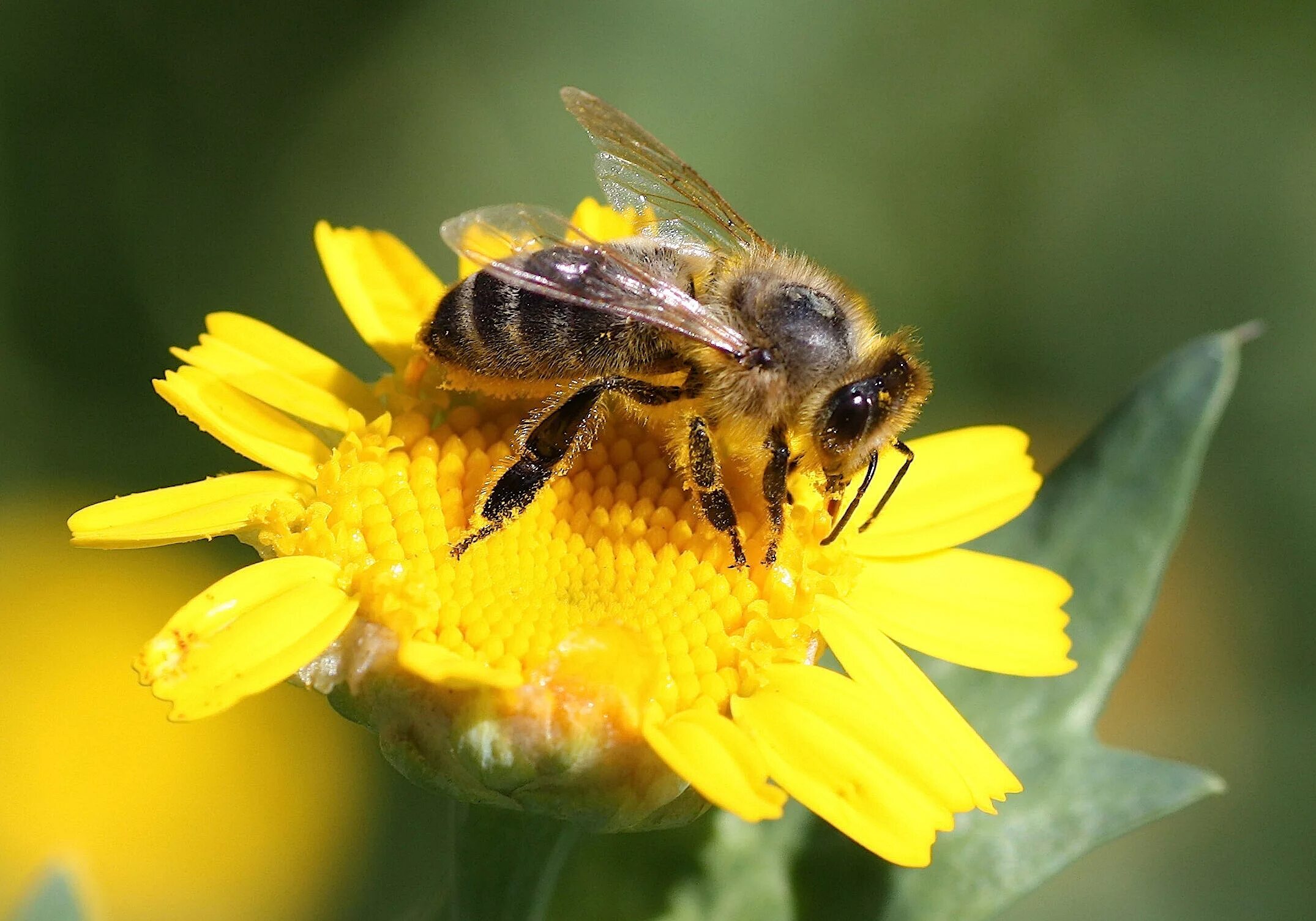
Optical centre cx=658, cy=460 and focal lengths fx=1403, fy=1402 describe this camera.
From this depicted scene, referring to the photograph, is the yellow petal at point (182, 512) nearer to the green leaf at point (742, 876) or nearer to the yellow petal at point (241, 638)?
the yellow petal at point (241, 638)

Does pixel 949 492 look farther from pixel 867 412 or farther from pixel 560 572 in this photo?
pixel 560 572

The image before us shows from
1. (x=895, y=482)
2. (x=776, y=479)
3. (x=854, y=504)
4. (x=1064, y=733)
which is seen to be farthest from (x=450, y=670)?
(x=1064, y=733)

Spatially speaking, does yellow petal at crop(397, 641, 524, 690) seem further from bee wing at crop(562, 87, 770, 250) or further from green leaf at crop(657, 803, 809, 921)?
bee wing at crop(562, 87, 770, 250)

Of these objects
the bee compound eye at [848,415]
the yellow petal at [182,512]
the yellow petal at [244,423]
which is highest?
the bee compound eye at [848,415]

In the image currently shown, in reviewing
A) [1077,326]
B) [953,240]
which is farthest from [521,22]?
[1077,326]

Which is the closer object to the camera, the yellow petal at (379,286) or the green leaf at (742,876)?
the green leaf at (742,876)

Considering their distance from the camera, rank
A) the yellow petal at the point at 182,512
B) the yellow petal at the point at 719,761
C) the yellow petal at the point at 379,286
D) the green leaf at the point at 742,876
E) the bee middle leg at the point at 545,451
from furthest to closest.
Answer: the yellow petal at the point at 379,286
the green leaf at the point at 742,876
the bee middle leg at the point at 545,451
the yellow petal at the point at 182,512
the yellow petal at the point at 719,761

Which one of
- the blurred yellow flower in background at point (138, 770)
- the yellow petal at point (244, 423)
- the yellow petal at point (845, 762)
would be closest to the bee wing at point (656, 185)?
the yellow petal at point (244, 423)

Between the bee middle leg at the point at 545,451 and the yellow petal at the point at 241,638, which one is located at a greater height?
the bee middle leg at the point at 545,451
